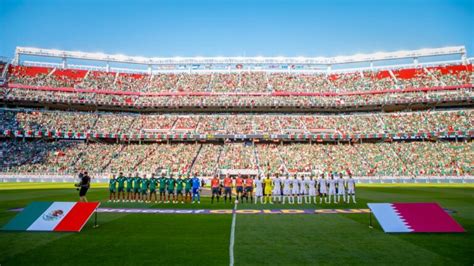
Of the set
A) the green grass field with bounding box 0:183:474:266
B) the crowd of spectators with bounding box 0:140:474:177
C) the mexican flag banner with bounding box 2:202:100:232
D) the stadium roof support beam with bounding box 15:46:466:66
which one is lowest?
the green grass field with bounding box 0:183:474:266

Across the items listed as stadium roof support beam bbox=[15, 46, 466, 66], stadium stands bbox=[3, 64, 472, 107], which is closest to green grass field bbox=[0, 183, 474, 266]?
stadium stands bbox=[3, 64, 472, 107]

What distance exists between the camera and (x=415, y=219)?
37.3ft

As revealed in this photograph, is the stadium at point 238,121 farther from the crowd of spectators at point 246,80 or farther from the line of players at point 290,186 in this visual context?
the line of players at point 290,186

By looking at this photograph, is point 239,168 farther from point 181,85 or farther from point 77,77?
point 77,77

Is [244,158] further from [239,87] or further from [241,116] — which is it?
[239,87]

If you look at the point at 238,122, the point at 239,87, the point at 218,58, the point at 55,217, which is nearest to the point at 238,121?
the point at 238,122

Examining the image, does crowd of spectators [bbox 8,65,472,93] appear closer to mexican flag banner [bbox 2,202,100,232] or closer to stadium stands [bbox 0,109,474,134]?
stadium stands [bbox 0,109,474,134]

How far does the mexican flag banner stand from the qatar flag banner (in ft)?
34.0

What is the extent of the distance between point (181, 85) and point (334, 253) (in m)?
61.4

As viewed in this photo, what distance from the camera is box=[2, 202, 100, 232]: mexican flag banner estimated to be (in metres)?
11.5

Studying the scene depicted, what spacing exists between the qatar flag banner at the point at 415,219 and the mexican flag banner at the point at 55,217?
10349 millimetres

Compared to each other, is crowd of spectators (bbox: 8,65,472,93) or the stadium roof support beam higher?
the stadium roof support beam

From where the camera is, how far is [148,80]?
228 ft

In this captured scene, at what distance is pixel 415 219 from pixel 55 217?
12878 mm
